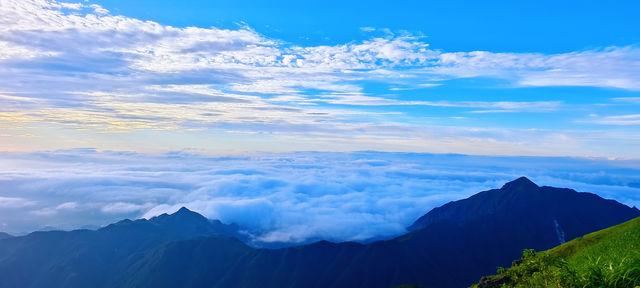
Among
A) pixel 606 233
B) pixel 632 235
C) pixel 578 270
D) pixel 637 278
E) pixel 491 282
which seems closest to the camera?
pixel 637 278

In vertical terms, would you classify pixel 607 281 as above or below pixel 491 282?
above

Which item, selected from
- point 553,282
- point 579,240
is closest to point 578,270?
point 553,282

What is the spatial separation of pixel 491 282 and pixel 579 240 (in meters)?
24.1

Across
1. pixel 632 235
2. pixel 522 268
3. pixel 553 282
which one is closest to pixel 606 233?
pixel 632 235

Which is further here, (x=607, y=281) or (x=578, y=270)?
(x=578, y=270)

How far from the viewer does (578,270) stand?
56.4 ft

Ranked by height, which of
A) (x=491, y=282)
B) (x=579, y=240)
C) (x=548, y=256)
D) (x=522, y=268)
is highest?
(x=548, y=256)

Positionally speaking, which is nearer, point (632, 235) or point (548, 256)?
point (548, 256)

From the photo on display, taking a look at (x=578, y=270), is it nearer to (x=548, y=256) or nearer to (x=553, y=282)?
(x=553, y=282)

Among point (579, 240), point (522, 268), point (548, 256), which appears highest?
point (548, 256)

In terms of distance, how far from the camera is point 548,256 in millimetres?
22891

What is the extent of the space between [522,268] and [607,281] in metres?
12.0

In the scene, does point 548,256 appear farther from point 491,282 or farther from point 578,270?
point 491,282

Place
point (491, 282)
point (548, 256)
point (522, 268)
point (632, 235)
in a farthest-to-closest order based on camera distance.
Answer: point (491, 282)
point (632, 235)
point (522, 268)
point (548, 256)
